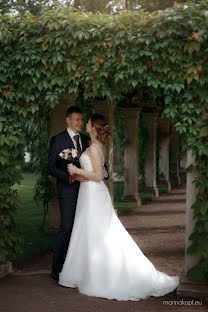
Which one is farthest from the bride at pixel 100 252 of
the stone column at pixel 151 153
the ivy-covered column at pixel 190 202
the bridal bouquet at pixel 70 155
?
the stone column at pixel 151 153

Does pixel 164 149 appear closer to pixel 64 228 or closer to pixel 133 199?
pixel 133 199

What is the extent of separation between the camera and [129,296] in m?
5.12

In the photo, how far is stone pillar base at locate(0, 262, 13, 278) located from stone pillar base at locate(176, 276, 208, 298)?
2.48m

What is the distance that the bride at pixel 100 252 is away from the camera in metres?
5.27

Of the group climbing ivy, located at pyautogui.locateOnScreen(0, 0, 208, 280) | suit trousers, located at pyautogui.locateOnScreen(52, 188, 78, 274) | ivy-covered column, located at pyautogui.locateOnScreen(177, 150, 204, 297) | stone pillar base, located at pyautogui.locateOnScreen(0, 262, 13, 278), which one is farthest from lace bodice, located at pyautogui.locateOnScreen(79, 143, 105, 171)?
stone pillar base, located at pyautogui.locateOnScreen(0, 262, 13, 278)

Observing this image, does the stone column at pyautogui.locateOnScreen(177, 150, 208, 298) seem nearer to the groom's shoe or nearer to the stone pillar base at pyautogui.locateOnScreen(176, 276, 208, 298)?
the stone pillar base at pyautogui.locateOnScreen(176, 276, 208, 298)

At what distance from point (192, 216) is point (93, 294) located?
1533 mm

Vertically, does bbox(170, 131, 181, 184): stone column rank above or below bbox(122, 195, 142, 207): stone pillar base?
above

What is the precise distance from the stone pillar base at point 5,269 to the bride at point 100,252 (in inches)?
38.2

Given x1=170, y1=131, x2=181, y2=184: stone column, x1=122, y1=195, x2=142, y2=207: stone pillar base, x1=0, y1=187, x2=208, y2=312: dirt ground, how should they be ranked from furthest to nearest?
1. x1=170, y1=131, x2=181, y2=184: stone column
2. x1=122, y1=195, x2=142, y2=207: stone pillar base
3. x1=0, y1=187, x2=208, y2=312: dirt ground

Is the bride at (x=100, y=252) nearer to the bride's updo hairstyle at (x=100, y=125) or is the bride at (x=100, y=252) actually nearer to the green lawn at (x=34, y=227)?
the bride's updo hairstyle at (x=100, y=125)

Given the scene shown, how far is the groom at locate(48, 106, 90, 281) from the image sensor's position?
5.89 m

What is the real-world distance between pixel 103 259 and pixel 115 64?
2.41 m

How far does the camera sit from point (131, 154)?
13.7m
